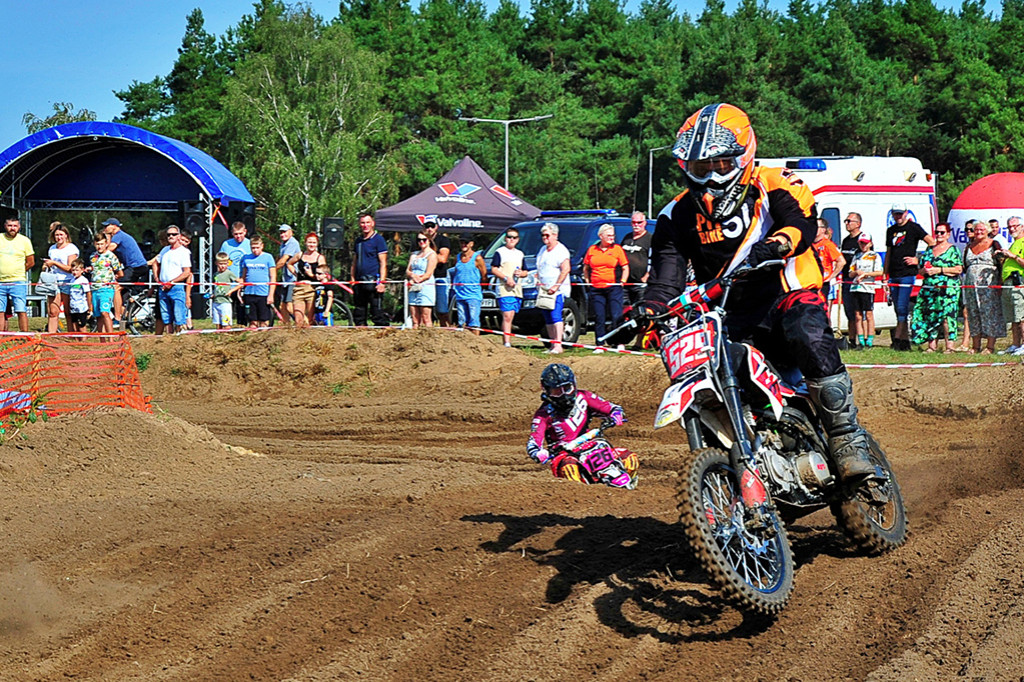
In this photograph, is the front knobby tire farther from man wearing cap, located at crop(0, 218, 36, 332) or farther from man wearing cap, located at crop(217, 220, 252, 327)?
man wearing cap, located at crop(0, 218, 36, 332)

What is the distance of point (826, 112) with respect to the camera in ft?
217

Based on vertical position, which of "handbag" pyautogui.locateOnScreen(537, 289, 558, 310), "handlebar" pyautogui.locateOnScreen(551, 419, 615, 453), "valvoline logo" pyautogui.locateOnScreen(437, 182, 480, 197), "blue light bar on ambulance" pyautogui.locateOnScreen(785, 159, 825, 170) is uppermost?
"valvoline logo" pyautogui.locateOnScreen(437, 182, 480, 197)

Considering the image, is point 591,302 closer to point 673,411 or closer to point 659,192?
point 673,411

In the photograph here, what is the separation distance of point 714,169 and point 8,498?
5.84m

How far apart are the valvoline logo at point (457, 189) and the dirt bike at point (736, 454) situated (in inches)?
989

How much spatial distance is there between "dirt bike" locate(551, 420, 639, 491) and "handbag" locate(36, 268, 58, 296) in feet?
41.2

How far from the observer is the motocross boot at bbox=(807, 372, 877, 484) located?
5.79 m

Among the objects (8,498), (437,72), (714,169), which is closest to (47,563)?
(8,498)

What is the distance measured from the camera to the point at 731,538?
16.2 feet

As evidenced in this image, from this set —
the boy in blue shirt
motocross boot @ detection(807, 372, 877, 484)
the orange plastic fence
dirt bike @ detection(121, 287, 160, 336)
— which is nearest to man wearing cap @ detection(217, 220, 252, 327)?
the boy in blue shirt

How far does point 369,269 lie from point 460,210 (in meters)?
12.1

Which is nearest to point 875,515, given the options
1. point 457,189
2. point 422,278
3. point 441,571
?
point 441,571

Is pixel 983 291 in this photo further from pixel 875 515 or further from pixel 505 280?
pixel 875 515

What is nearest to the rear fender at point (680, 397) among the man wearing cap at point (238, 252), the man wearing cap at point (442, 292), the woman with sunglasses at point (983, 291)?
the woman with sunglasses at point (983, 291)
